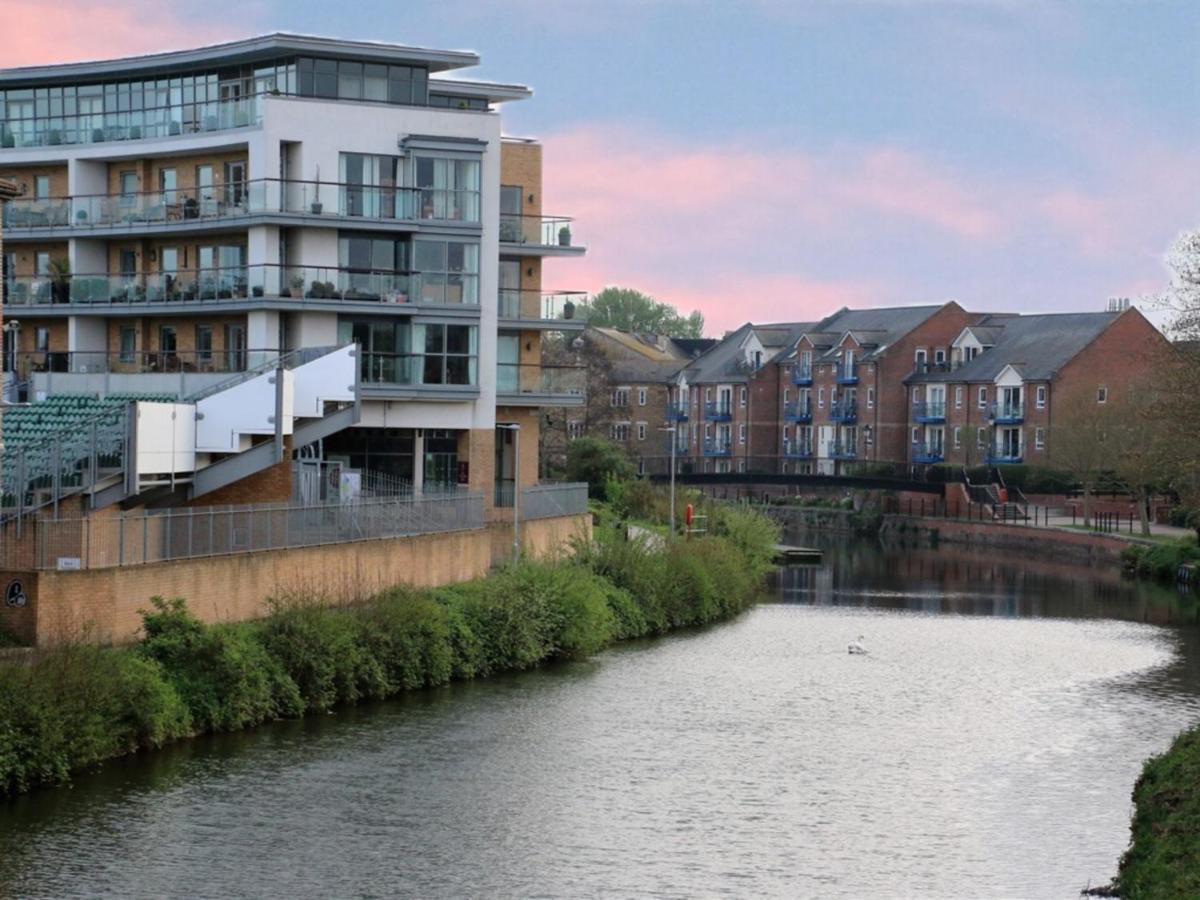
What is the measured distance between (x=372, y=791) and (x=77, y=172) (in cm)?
3158

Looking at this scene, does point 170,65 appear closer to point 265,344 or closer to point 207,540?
point 265,344

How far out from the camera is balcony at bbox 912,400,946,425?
350ft

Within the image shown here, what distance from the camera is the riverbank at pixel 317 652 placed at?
2772cm

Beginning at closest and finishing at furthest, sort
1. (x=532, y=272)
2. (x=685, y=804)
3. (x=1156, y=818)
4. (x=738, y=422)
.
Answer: (x=1156, y=818) → (x=685, y=804) → (x=532, y=272) → (x=738, y=422)

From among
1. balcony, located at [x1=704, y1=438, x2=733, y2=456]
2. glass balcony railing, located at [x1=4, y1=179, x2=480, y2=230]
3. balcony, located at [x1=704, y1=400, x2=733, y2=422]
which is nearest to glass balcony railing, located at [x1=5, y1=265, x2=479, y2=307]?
glass balcony railing, located at [x1=4, y1=179, x2=480, y2=230]

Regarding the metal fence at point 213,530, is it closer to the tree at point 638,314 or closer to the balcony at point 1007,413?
the balcony at point 1007,413

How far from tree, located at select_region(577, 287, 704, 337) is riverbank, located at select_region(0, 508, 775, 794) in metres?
123

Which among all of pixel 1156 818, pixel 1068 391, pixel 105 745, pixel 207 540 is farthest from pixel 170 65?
pixel 1068 391

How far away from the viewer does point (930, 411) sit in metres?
108

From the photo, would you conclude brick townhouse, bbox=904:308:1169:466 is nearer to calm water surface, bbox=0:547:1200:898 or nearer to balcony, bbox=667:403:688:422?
balcony, bbox=667:403:688:422

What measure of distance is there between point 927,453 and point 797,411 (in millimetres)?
12369

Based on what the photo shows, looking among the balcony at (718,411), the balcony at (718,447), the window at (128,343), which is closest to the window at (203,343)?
the window at (128,343)

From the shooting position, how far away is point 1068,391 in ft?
318

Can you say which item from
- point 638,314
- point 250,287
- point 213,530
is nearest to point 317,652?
point 213,530
